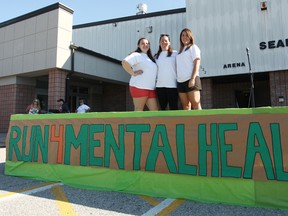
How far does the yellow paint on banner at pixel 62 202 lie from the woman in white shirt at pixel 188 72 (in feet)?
6.93

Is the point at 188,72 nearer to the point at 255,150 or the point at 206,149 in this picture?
the point at 206,149

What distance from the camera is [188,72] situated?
4.04 meters

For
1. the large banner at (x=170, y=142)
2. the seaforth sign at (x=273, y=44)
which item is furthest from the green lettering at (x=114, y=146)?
the seaforth sign at (x=273, y=44)

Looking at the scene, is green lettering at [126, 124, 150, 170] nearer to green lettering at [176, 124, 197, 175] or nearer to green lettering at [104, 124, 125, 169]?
green lettering at [104, 124, 125, 169]

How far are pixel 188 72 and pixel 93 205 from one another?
2186 mm

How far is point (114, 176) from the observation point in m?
3.89

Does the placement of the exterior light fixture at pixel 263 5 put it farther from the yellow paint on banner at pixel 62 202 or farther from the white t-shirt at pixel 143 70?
the yellow paint on banner at pixel 62 202

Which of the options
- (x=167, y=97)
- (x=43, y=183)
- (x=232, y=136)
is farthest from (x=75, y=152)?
(x=232, y=136)

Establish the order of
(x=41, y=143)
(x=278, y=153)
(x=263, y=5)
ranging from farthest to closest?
Result: (x=263, y=5), (x=41, y=143), (x=278, y=153)

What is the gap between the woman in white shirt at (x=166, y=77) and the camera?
419 centimetres

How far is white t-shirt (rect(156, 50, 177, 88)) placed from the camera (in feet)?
13.7

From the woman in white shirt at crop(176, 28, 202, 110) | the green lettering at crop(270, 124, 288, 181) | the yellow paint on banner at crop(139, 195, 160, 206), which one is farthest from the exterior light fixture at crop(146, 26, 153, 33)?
the green lettering at crop(270, 124, 288, 181)

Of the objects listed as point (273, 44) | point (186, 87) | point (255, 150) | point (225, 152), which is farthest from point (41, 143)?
point (273, 44)

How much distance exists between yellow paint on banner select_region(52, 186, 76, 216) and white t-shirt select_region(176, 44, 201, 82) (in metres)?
2.23
